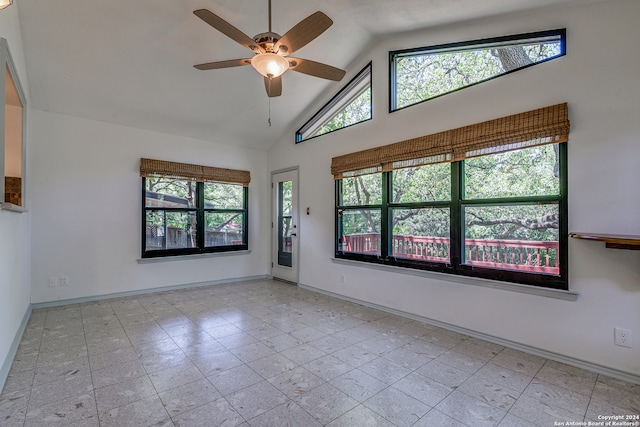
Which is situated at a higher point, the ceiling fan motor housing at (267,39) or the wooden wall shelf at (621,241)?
the ceiling fan motor housing at (267,39)

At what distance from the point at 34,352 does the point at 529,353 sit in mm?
4367

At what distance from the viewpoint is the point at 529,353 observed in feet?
8.76

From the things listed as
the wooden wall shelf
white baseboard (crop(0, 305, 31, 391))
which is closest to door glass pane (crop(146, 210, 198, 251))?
white baseboard (crop(0, 305, 31, 391))

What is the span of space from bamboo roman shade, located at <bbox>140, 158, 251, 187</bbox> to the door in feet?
2.08

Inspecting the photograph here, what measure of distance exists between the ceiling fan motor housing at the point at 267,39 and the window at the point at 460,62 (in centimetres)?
199

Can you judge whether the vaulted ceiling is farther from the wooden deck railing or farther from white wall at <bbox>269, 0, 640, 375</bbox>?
the wooden deck railing

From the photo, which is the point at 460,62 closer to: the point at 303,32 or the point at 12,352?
the point at 303,32

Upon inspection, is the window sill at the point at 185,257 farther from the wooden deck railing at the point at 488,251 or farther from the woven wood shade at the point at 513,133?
the woven wood shade at the point at 513,133

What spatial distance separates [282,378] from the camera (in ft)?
7.44

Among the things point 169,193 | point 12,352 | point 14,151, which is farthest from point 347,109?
point 12,352

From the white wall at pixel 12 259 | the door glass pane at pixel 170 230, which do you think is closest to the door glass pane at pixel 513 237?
the white wall at pixel 12 259

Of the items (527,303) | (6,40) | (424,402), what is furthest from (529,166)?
(6,40)

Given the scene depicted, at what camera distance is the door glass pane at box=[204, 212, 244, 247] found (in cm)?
525

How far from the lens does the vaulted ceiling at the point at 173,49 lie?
2844 millimetres
